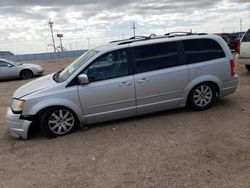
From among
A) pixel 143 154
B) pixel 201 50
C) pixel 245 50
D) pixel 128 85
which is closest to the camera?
pixel 143 154

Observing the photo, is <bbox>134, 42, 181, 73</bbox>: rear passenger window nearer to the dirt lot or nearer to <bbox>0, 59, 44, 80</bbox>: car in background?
the dirt lot

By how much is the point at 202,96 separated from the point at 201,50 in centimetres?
100

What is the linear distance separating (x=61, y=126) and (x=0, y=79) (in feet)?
41.1

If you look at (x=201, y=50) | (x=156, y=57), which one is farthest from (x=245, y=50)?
(x=156, y=57)

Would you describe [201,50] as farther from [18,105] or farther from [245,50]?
[245,50]

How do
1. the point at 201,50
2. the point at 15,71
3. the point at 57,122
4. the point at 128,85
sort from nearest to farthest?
1. the point at 57,122
2. the point at 128,85
3. the point at 201,50
4. the point at 15,71

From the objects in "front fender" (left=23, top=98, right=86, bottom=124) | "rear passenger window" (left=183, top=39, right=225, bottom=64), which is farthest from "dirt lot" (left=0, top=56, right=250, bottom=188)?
"rear passenger window" (left=183, top=39, right=225, bottom=64)

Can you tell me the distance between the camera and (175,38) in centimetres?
662

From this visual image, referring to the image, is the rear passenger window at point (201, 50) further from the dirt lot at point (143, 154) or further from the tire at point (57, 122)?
the tire at point (57, 122)

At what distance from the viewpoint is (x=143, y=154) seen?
4.78 m

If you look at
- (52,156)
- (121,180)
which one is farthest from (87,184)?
(52,156)

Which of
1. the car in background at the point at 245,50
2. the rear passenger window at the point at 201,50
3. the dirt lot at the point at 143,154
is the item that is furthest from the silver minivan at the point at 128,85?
the car in background at the point at 245,50

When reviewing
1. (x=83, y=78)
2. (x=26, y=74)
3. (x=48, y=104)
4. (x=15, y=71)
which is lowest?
(x=26, y=74)

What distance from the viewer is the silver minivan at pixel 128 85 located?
19.2 ft
